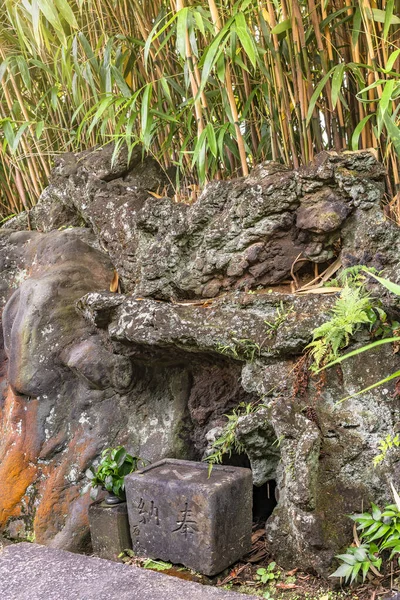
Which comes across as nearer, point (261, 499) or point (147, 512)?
point (147, 512)

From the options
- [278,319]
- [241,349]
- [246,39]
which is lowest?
[241,349]

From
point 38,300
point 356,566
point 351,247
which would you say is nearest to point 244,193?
point 351,247

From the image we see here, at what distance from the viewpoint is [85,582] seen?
1842 millimetres

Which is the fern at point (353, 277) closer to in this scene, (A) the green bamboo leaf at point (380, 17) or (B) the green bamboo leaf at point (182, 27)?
(A) the green bamboo leaf at point (380, 17)

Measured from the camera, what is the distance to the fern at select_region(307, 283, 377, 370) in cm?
231

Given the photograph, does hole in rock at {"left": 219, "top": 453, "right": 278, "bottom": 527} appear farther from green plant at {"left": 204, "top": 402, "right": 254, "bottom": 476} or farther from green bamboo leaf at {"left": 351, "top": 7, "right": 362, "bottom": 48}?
green bamboo leaf at {"left": 351, "top": 7, "right": 362, "bottom": 48}

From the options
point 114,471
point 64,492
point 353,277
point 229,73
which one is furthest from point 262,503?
point 229,73

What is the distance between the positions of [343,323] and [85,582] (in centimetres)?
124

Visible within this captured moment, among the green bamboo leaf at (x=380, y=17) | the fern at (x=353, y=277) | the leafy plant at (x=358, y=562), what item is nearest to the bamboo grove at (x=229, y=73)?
the green bamboo leaf at (x=380, y=17)

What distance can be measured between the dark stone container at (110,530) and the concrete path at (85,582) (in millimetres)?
661

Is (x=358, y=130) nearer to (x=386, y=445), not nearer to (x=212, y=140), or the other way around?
(x=212, y=140)

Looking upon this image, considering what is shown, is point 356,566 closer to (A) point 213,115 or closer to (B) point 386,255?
(B) point 386,255

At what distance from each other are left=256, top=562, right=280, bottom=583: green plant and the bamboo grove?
1.58 metres

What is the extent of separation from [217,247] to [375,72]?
A: 1039 millimetres
